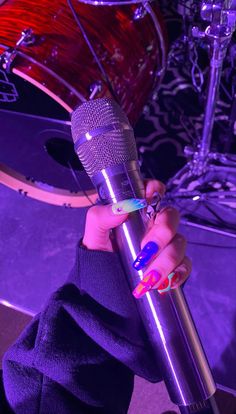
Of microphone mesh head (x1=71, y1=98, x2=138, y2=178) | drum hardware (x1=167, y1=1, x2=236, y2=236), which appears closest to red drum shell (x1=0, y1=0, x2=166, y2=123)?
drum hardware (x1=167, y1=1, x2=236, y2=236)

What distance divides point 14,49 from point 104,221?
899mm

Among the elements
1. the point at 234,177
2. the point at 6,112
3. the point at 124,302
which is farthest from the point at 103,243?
the point at 234,177

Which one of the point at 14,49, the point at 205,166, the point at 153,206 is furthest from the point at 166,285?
the point at 205,166

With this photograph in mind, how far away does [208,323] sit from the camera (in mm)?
1296

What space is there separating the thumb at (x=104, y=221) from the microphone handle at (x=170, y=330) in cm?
1

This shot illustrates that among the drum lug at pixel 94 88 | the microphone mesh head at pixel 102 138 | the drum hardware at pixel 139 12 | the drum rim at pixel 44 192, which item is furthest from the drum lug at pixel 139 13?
the microphone mesh head at pixel 102 138

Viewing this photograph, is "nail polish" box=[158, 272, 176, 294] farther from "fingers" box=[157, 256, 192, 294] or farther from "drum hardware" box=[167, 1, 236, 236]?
"drum hardware" box=[167, 1, 236, 236]

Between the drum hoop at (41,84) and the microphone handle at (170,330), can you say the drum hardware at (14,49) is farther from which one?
the microphone handle at (170,330)

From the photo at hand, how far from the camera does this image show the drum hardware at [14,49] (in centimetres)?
118

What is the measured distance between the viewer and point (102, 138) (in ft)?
1.86

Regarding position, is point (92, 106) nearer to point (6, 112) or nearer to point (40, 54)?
point (40, 54)

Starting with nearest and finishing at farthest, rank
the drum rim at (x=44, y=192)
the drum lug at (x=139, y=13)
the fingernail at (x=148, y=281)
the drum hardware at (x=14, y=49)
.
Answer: the fingernail at (x=148, y=281)
the drum hardware at (x=14, y=49)
the drum lug at (x=139, y=13)
the drum rim at (x=44, y=192)

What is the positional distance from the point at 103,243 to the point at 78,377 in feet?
0.66

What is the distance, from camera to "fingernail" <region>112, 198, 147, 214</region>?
50cm
